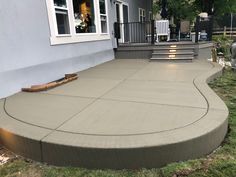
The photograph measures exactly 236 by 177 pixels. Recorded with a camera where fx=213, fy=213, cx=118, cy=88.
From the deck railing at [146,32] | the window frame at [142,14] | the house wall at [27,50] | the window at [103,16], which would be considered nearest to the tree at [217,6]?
the deck railing at [146,32]

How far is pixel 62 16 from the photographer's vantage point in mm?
5633

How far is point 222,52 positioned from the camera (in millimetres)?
9680

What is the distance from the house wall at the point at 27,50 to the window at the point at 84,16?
0.97 meters

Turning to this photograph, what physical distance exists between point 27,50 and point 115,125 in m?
2.95

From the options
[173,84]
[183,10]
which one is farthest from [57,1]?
[183,10]

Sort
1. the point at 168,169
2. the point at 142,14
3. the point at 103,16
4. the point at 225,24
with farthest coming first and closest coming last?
the point at 225,24, the point at 142,14, the point at 103,16, the point at 168,169

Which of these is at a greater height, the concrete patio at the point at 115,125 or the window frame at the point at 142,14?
the window frame at the point at 142,14

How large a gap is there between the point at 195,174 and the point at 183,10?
54.8 ft

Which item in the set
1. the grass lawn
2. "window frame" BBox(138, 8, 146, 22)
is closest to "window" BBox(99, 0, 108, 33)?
"window frame" BBox(138, 8, 146, 22)

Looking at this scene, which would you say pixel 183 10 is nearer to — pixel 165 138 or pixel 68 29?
pixel 68 29

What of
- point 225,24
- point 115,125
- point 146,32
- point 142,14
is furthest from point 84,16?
point 225,24

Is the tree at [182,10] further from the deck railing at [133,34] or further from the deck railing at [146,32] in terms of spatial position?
the deck railing at [133,34]

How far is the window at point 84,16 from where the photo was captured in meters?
6.34

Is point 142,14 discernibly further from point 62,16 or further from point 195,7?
point 62,16
